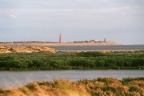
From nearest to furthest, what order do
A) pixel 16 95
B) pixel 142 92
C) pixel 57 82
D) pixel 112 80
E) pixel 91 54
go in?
pixel 16 95, pixel 142 92, pixel 57 82, pixel 112 80, pixel 91 54

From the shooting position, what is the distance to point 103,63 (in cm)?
4781

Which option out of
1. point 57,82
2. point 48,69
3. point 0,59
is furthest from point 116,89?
point 0,59

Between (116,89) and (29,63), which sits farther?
(29,63)

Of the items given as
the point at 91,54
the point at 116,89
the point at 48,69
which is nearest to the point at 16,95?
the point at 116,89

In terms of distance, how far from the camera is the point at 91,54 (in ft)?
194

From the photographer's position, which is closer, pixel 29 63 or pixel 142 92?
pixel 142 92

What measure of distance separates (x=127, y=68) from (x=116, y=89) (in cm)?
2819

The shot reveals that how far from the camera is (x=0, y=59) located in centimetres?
5144

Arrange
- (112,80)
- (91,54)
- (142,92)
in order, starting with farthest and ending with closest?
(91,54) → (112,80) → (142,92)

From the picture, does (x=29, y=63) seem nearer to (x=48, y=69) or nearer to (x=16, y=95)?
(x=48, y=69)

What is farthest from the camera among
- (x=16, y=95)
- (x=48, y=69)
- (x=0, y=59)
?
(x=0, y=59)

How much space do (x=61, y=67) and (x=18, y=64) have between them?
13.6ft

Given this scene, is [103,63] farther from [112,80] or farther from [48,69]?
[112,80]

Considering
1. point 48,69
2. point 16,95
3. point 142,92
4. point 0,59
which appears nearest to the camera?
point 16,95
